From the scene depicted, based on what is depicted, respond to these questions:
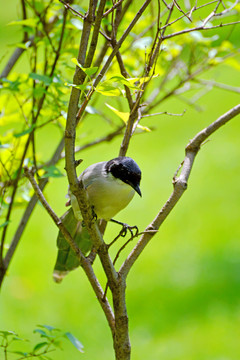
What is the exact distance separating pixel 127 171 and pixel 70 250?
49 cm

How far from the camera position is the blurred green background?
4.92m

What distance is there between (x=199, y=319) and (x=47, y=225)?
7.63 ft

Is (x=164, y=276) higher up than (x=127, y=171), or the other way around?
(x=164, y=276)

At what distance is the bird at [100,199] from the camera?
2.90 meters

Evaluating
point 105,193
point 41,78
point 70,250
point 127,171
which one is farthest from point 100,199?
point 41,78

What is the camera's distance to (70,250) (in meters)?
2.89

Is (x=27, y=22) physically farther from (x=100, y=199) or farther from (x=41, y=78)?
(x=100, y=199)

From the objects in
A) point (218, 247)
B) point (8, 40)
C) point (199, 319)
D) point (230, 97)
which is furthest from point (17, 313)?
point (8, 40)

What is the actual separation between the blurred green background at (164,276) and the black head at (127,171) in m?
2.21

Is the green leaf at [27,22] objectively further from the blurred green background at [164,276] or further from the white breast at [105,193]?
the blurred green background at [164,276]

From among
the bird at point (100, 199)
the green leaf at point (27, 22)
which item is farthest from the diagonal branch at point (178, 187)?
the green leaf at point (27, 22)

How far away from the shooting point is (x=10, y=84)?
2674 mm

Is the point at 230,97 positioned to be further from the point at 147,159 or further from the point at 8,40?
the point at 8,40

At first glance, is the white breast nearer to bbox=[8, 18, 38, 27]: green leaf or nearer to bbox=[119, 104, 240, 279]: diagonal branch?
bbox=[119, 104, 240, 279]: diagonal branch
